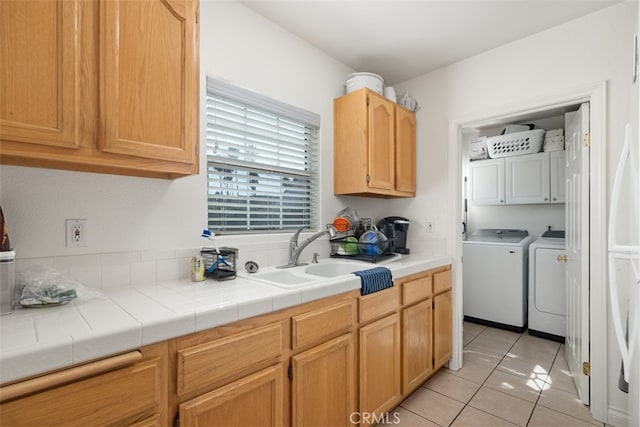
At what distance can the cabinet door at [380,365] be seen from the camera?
1.57 meters

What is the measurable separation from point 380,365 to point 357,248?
78 centimetres

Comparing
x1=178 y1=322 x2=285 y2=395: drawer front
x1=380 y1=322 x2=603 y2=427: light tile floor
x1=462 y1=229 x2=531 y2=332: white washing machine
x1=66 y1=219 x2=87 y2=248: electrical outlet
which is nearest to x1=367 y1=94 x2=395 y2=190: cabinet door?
x1=178 y1=322 x2=285 y2=395: drawer front

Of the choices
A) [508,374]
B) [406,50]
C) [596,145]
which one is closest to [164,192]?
[406,50]

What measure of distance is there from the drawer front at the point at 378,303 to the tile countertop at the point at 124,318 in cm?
26

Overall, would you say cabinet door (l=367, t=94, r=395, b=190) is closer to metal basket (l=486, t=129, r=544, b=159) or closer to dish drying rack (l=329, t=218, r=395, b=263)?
dish drying rack (l=329, t=218, r=395, b=263)

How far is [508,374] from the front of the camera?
2328 mm

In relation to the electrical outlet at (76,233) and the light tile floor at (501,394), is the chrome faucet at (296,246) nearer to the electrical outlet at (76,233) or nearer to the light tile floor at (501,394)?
the electrical outlet at (76,233)

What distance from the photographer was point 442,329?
2.29m

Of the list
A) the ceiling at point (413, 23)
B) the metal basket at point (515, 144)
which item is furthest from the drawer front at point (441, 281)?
the metal basket at point (515, 144)

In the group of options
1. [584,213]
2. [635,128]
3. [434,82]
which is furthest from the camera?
[434,82]

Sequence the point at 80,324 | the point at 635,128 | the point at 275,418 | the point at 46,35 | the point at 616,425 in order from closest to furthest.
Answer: the point at 80,324, the point at 46,35, the point at 275,418, the point at 635,128, the point at 616,425

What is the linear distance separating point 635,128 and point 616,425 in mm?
1700

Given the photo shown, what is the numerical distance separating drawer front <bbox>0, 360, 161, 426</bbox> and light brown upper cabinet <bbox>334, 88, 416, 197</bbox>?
1.68 meters

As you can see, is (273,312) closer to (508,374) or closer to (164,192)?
(164,192)
